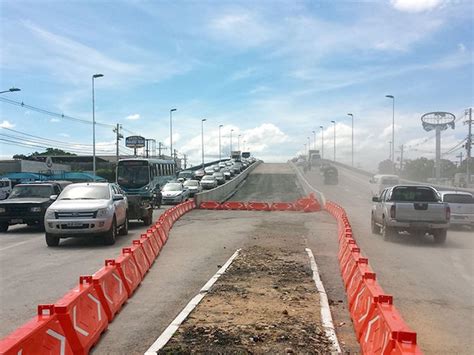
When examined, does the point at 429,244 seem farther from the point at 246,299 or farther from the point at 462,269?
the point at 246,299

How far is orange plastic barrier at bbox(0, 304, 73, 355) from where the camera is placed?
4.08 m

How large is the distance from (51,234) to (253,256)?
5796mm

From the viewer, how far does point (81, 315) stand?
5.81 m

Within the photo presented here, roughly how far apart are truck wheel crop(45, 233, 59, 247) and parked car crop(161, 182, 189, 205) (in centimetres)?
2146

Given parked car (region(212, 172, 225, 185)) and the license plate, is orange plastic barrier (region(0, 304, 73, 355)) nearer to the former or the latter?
the license plate

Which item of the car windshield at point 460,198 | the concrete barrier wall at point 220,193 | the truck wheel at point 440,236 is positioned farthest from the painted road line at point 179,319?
the concrete barrier wall at point 220,193

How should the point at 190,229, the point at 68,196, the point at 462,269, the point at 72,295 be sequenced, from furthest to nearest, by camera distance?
the point at 190,229 < the point at 68,196 < the point at 462,269 < the point at 72,295

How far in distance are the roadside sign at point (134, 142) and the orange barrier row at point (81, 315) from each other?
3481 inches

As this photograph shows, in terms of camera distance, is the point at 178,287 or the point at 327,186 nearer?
the point at 178,287

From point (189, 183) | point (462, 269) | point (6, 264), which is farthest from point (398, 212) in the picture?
point (189, 183)

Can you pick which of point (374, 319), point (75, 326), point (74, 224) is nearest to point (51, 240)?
point (74, 224)

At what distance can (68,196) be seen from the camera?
15609 mm

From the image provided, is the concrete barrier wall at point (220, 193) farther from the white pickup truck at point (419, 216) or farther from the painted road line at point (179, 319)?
the painted road line at point (179, 319)

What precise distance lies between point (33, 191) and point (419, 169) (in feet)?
315
